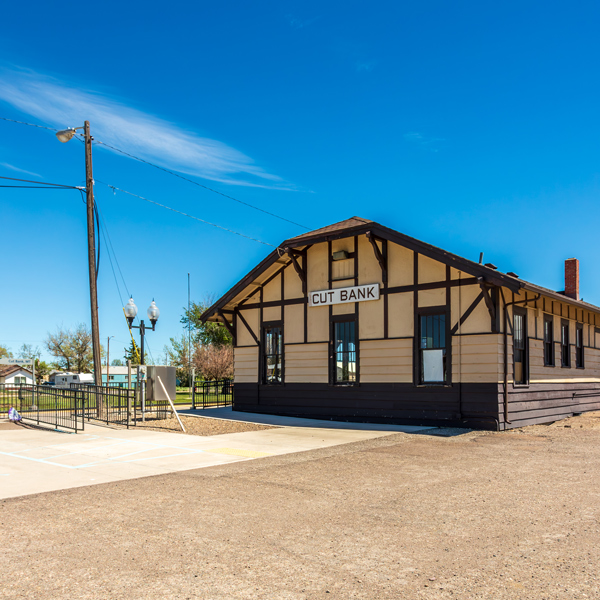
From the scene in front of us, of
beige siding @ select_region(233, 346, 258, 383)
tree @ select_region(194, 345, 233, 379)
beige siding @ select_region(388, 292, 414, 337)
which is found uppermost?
beige siding @ select_region(388, 292, 414, 337)

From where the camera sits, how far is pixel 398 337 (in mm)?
16766

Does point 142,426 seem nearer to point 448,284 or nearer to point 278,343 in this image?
point 278,343

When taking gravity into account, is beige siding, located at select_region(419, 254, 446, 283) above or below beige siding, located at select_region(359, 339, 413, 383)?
above

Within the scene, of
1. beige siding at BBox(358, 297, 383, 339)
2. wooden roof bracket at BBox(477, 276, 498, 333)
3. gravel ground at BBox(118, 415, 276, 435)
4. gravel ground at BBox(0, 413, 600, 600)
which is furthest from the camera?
beige siding at BBox(358, 297, 383, 339)

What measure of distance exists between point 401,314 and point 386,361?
1.48m

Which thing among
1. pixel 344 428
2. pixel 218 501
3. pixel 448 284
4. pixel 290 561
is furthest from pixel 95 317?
pixel 290 561

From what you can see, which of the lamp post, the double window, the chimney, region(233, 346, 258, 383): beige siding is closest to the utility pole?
the lamp post

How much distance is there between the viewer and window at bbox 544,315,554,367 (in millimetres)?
18148

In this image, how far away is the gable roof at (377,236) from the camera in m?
14.5

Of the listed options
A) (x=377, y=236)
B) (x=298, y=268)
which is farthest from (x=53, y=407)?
(x=377, y=236)

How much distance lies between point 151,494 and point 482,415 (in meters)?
10.1

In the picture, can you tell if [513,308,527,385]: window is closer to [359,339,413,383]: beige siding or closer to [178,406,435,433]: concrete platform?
[359,339,413,383]: beige siding

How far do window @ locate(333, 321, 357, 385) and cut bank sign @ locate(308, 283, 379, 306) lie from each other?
2.45ft

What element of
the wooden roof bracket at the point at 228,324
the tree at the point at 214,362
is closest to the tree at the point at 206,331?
the tree at the point at 214,362
